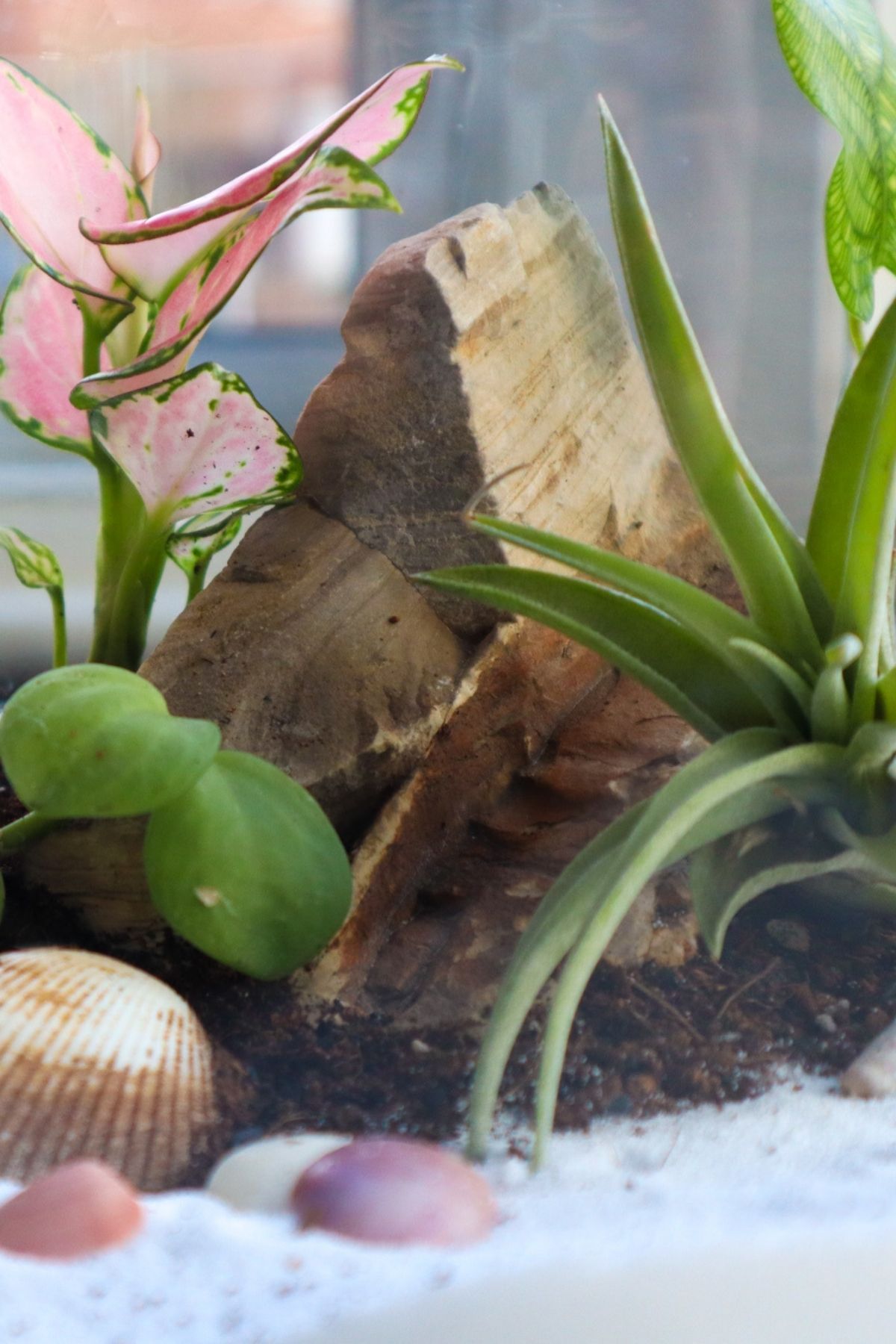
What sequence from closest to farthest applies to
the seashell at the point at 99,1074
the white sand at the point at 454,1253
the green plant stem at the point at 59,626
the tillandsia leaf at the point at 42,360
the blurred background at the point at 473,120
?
the white sand at the point at 454,1253, the seashell at the point at 99,1074, the tillandsia leaf at the point at 42,360, the green plant stem at the point at 59,626, the blurred background at the point at 473,120

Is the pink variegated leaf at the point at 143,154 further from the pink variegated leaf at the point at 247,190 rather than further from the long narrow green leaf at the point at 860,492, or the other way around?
the long narrow green leaf at the point at 860,492

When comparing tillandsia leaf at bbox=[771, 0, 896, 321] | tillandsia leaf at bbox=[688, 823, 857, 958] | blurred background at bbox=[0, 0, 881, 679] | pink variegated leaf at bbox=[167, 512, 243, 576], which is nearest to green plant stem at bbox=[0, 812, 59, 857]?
pink variegated leaf at bbox=[167, 512, 243, 576]

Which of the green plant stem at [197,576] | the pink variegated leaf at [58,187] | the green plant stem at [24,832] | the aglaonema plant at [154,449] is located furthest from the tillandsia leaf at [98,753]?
the green plant stem at [197,576]

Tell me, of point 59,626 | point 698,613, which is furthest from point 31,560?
point 698,613

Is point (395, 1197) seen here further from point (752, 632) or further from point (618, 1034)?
point (752, 632)

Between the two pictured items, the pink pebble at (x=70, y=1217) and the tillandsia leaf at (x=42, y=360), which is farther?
the tillandsia leaf at (x=42, y=360)

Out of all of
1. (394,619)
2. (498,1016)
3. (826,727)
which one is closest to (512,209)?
(394,619)

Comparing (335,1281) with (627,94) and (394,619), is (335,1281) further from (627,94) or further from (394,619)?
(627,94)
